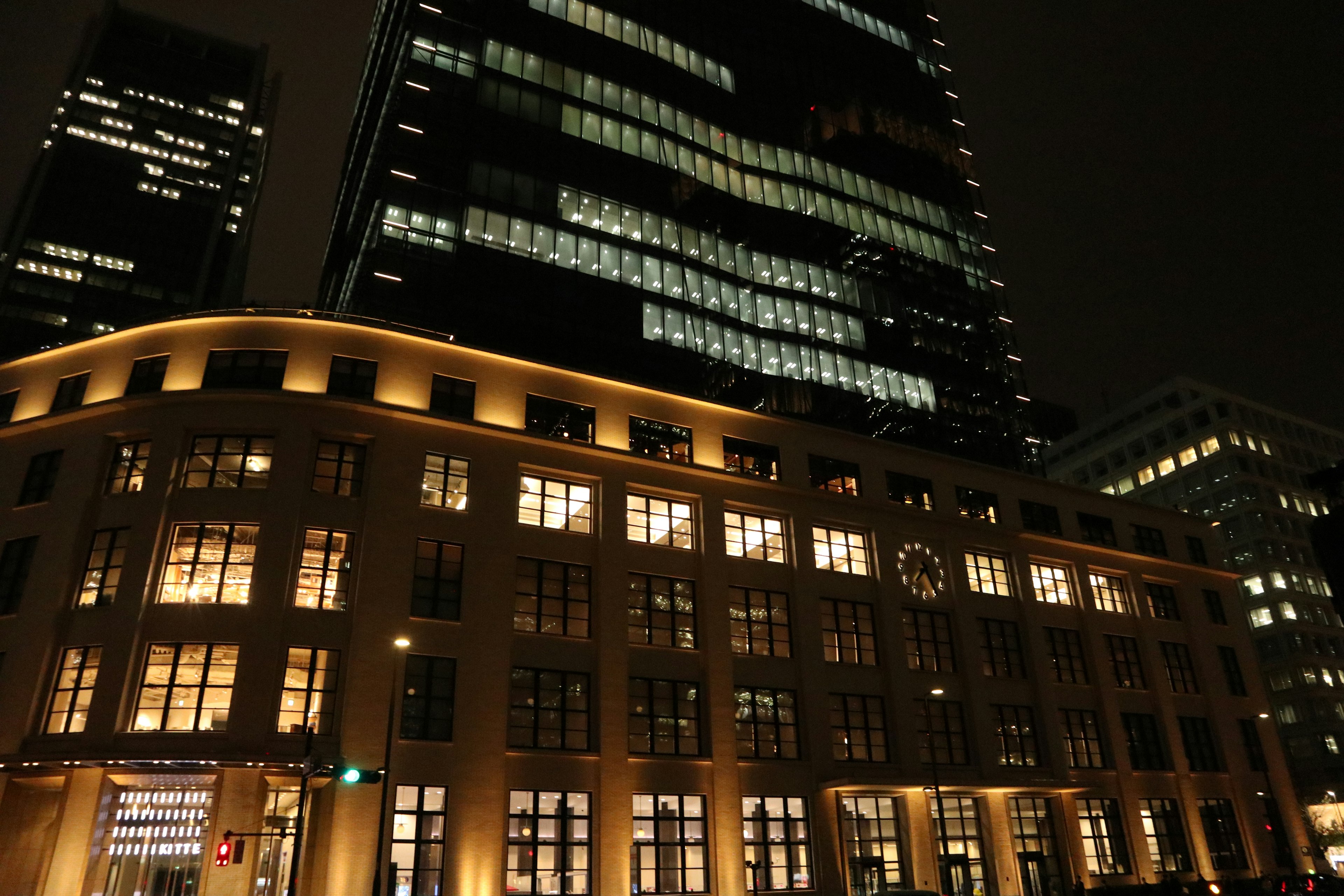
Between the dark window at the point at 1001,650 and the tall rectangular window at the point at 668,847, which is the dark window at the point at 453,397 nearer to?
the tall rectangular window at the point at 668,847

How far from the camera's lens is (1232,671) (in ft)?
198

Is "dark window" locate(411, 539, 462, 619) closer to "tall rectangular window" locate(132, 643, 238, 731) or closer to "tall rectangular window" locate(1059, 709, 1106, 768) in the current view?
"tall rectangular window" locate(132, 643, 238, 731)

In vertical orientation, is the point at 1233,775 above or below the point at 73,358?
below

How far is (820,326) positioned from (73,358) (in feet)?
151

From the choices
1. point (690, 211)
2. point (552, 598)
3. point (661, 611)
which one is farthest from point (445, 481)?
point (690, 211)

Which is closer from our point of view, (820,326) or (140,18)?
(820,326)

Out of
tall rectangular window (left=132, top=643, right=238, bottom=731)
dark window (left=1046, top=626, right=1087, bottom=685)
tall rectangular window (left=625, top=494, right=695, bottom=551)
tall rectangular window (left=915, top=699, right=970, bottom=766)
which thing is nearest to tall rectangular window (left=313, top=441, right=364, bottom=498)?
tall rectangular window (left=132, top=643, right=238, bottom=731)

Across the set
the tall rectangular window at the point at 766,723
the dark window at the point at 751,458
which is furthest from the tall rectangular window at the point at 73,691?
the dark window at the point at 751,458

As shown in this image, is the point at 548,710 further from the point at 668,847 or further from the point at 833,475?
the point at 833,475

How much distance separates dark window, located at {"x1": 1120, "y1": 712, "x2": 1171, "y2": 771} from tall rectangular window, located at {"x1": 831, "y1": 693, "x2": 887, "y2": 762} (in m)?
18.0

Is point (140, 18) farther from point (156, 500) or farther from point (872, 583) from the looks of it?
point (872, 583)

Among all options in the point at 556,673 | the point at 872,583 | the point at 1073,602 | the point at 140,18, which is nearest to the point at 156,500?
the point at 556,673

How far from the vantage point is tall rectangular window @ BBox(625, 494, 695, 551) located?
42.2 metres

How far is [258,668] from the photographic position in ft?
103
